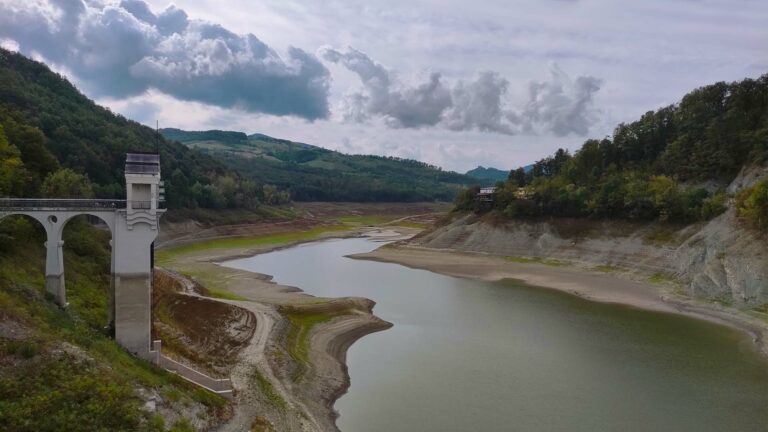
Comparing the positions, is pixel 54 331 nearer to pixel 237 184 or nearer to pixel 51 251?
pixel 51 251

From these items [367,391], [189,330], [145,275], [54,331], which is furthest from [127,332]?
[367,391]

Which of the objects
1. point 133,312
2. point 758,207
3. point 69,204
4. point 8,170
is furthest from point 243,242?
point 758,207

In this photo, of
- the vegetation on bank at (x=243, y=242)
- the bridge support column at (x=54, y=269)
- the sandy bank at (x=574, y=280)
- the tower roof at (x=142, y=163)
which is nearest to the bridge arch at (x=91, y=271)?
the bridge support column at (x=54, y=269)

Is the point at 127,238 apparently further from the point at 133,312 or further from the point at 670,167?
the point at 670,167

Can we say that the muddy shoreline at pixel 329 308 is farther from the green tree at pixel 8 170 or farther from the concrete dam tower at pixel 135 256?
the green tree at pixel 8 170

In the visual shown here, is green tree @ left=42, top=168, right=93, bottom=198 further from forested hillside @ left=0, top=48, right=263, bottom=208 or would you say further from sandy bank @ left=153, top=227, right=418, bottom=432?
sandy bank @ left=153, top=227, right=418, bottom=432

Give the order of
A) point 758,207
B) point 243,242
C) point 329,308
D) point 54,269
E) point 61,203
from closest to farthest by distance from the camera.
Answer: point 54,269 → point 61,203 → point 329,308 → point 758,207 → point 243,242
